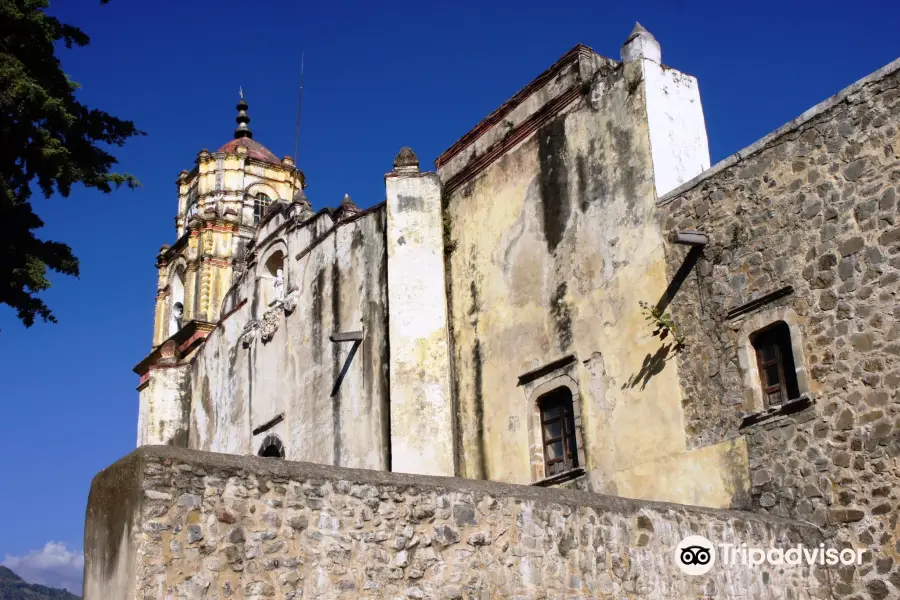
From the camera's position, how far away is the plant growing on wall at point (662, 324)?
37.4 feet

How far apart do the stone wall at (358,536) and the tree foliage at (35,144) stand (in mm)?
8377

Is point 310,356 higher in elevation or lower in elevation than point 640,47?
lower

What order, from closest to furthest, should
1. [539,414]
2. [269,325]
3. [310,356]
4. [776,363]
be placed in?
[776,363], [539,414], [310,356], [269,325]

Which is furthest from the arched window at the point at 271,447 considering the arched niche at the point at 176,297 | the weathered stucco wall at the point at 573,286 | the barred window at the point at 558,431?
the arched niche at the point at 176,297

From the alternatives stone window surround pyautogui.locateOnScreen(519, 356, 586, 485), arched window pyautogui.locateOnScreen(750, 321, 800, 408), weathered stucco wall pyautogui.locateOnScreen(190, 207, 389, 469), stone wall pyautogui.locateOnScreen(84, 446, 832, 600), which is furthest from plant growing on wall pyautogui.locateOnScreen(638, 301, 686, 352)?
weathered stucco wall pyautogui.locateOnScreen(190, 207, 389, 469)

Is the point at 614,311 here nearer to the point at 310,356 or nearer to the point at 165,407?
the point at 310,356

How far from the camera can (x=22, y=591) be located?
145375mm

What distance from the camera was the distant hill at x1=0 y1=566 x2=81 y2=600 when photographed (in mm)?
140000

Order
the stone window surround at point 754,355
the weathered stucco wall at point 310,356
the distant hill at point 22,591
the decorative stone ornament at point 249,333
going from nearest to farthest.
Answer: the stone window surround at point 754,355
the weathered stucco wall at point 310,356
the decorative stone ornament at point 249,333
the distant hill at point 22,591

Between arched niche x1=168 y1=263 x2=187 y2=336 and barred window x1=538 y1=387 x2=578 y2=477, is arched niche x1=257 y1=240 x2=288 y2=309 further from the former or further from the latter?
arched niche x1=168 y1=263 x2=187 y2=336

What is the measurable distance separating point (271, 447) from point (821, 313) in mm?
10997

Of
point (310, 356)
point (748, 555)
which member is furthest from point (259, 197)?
point (748, 555)

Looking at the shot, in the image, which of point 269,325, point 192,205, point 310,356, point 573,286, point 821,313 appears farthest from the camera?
point 192,205

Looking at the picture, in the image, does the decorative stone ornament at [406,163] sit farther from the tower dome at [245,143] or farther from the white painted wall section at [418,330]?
the tower dome at [245,143]
